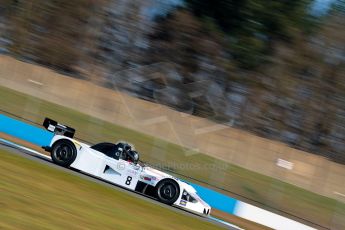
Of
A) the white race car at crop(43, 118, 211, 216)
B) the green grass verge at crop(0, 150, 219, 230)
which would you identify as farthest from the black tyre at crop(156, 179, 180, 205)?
the green grass verge at crop(0, 150, 219, 230)

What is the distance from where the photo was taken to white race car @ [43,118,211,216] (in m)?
14.0

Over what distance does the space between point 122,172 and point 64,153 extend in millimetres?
1377

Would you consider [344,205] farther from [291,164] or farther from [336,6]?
[336,6]

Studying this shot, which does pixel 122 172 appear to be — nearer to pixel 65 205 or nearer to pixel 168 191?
pixel 168 191

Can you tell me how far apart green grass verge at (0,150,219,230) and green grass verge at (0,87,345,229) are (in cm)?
504

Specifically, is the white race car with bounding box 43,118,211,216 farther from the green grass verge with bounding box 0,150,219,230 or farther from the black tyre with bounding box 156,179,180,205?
the green grass verge with bounding box 0,150,219,230

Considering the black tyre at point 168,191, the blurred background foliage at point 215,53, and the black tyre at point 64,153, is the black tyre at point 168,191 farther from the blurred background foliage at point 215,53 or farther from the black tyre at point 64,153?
the blurred background foliage at point 215,53

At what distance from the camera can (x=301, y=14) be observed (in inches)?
1374

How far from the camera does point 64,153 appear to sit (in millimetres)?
14305

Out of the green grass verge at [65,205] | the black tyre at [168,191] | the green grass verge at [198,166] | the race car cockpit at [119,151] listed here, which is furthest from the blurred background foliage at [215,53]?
the green grass verge at [65,205]

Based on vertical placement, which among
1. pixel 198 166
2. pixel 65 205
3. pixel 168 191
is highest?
pixel 198 166

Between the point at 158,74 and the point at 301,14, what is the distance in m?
10.8

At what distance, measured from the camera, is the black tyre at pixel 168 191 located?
14.0 metres

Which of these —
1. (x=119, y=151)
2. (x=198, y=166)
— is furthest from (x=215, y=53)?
(x=119, y=151)
